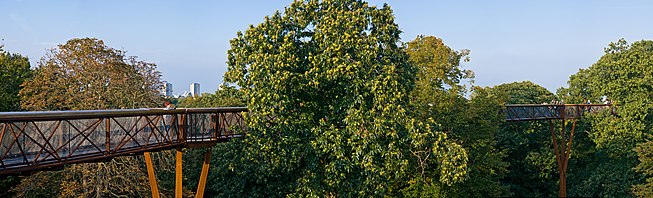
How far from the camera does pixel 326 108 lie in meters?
14.8

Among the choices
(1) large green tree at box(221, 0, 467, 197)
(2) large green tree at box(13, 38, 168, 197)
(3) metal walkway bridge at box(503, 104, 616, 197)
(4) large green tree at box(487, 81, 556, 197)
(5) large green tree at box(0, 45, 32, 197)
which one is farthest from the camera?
(4) large green tree at box(487, 81, 556, 197)

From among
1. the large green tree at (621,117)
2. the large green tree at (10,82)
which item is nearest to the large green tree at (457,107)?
the large green tree at (621,117)

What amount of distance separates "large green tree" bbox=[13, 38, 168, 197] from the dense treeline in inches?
1.6

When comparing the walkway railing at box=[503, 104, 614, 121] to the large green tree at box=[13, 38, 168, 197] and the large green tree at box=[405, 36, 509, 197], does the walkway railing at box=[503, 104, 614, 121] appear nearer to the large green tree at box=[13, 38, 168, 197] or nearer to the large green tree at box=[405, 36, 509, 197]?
the large green tree at box=[405, 36, 509, 197]

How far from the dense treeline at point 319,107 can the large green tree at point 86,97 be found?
1.6 inches

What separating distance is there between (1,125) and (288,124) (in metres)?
6.47

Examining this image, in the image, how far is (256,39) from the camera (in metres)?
14.5

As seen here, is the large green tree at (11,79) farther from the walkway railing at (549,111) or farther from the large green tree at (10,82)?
the walkway railing at (549,111)

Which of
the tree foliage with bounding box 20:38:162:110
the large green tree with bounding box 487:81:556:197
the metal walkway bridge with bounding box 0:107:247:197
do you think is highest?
the tree foliage with bounding box 20:38:162:110

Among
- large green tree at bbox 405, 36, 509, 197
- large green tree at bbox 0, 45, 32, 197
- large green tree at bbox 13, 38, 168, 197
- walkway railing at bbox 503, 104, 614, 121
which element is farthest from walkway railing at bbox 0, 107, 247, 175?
walkway railing at bbox 503, 104, 614, 121

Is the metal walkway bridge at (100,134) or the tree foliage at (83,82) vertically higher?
the tree foliage at (83,82)

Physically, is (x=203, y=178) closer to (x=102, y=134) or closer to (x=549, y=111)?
(x=102, y=134)

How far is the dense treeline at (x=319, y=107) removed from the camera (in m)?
13.9

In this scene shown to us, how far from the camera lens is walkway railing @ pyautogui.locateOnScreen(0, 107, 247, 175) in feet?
31.0
